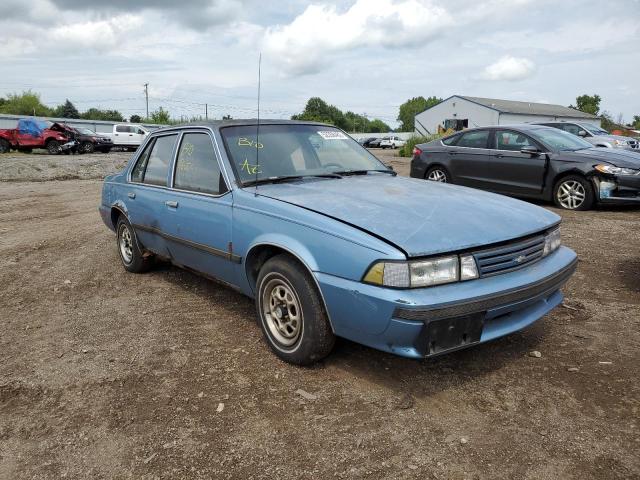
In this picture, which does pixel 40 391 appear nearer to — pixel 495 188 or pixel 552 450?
pixel 552 450

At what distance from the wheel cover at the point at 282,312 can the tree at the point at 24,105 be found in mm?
88828

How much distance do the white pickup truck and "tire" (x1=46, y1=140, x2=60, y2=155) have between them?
4.08 metres

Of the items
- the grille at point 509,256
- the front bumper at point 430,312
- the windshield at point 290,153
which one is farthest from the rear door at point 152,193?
the grille at point 509,256

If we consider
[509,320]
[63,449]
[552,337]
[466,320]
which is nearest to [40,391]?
[63,449]

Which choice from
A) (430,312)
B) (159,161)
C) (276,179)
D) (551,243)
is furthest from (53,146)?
(430,312)

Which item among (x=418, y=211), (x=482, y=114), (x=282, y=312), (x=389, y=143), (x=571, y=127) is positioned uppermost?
(x=482, y=114)

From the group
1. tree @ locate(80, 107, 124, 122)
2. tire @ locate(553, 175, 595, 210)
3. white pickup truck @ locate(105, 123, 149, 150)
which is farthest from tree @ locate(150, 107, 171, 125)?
tire @ locate(553, 175, 595, 210)

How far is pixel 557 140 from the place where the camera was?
8852 millimetres

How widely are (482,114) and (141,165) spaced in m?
55.6

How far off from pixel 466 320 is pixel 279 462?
3.80 ft

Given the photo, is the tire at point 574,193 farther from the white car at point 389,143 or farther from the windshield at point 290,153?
the white car at point 389,143

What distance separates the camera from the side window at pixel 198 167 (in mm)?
3849

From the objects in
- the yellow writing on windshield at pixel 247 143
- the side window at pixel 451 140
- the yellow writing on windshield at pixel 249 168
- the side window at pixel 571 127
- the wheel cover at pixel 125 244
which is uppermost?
the side window at pixel 571 127

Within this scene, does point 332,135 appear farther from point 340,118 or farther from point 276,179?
point 340,118
